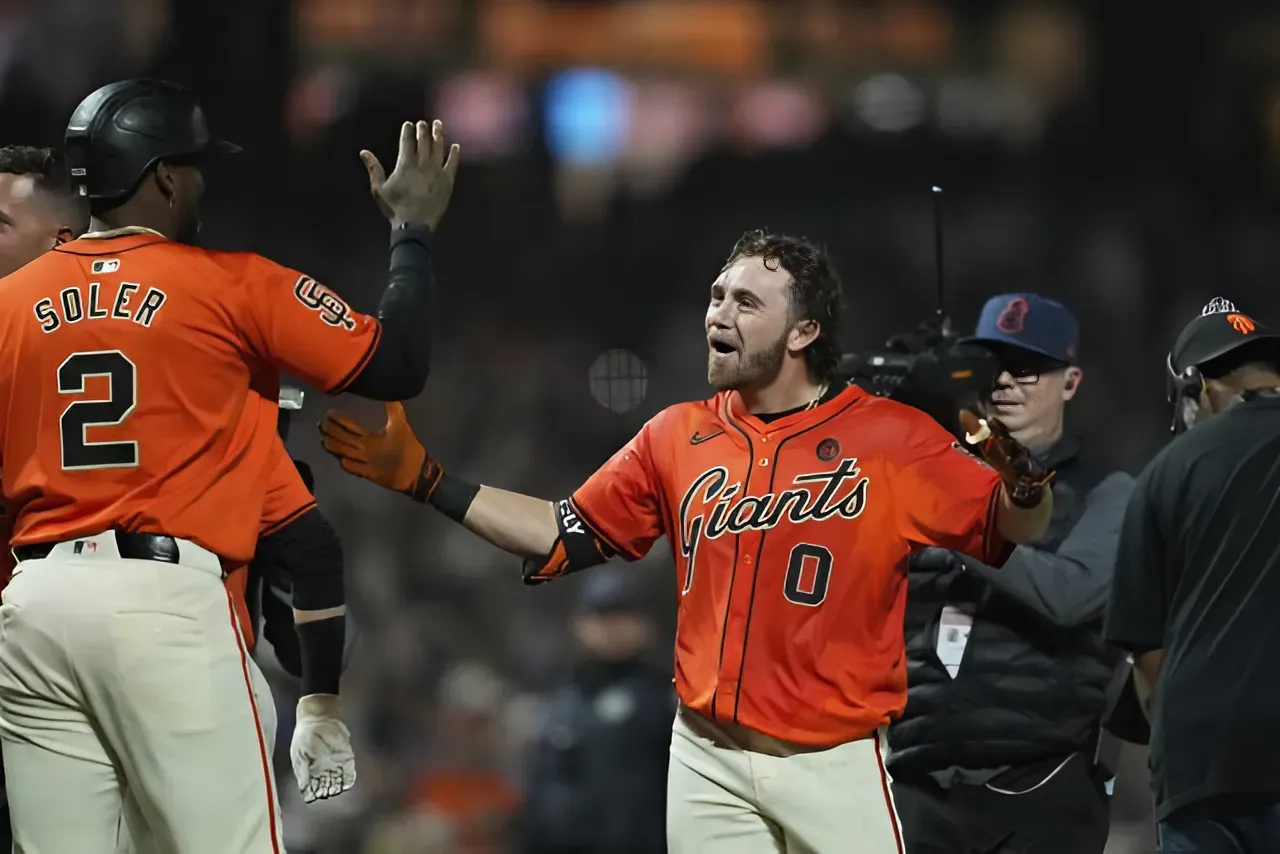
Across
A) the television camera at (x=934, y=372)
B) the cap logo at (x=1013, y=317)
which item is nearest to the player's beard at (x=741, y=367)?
the television camera at (x=934, y=372)

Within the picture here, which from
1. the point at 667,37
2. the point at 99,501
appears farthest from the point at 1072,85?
the point at 99,501

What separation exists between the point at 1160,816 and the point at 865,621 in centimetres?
75

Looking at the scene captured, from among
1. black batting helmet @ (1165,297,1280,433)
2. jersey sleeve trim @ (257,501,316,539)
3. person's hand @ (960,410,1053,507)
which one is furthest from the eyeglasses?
jersey sleeve trim @ (257,501,316,539)

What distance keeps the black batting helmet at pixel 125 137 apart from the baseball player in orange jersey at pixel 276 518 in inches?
18.6

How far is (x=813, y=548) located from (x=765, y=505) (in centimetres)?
13

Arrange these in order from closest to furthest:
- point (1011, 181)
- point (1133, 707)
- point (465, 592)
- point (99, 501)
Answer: point (99, 501)
point (1133, 707)
point (465, 592)
point (1011, 181)

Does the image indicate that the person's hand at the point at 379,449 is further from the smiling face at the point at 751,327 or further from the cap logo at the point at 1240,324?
the cap logo at the point at 1240,324

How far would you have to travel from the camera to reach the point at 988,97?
10000 millimetres

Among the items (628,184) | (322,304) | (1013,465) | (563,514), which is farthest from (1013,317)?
(628,184)

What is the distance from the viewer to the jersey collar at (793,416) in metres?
3.34

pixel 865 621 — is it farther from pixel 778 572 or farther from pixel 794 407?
pixel 794 407

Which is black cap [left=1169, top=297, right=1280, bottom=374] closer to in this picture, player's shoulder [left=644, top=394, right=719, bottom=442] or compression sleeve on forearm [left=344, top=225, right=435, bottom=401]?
player's shoulder [left=644, top=394, right=719, bottom=442]

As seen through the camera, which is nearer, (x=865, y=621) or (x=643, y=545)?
(x=865, y=621)

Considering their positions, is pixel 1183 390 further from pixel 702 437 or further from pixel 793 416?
pixel 702 437
